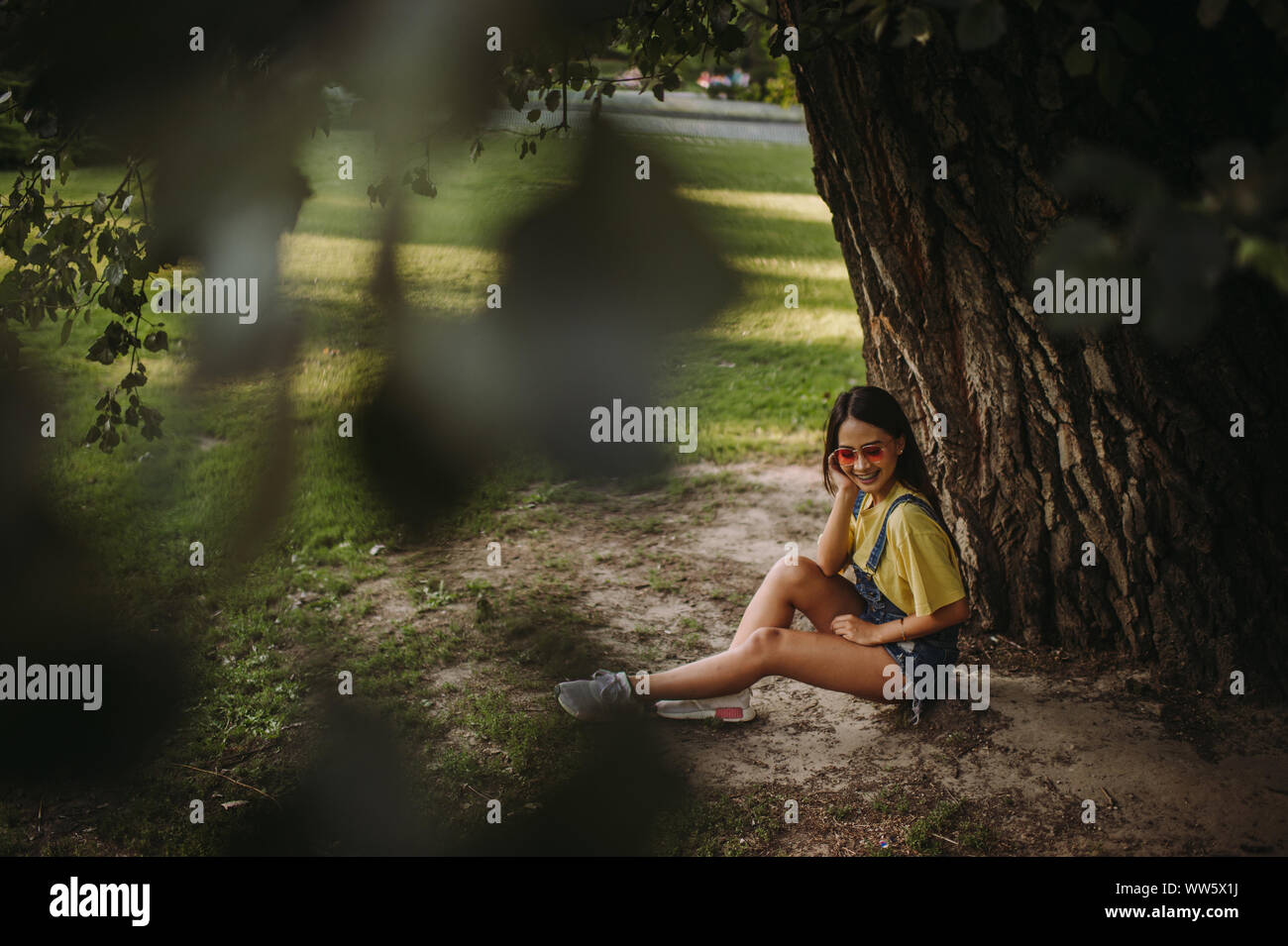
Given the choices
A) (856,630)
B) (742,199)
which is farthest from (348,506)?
(856,630)

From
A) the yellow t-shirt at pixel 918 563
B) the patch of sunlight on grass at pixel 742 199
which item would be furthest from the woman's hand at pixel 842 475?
the patch of sunlight on grass at pixel 742 199

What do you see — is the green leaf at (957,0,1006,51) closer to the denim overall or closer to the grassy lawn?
the grassy lawn

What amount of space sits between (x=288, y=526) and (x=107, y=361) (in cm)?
164

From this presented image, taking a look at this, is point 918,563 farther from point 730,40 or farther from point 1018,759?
point 730,40

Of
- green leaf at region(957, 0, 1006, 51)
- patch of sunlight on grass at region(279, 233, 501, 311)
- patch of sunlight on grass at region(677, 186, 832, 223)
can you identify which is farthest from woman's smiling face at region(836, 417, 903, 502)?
patch of sunlight on grass at region(279, 233, 501, 311)

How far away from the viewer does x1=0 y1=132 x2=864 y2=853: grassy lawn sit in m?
0.95

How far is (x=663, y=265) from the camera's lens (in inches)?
36.4

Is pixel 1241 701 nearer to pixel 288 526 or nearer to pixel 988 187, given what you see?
pixel 988 187

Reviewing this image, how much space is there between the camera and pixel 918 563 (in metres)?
2.48

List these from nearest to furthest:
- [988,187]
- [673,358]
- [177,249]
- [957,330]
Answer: [177,249] < [673,358] < [988,187] < [957,330]

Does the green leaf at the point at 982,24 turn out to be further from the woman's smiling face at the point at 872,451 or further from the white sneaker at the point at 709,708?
the white sneaker at the point at 709,708

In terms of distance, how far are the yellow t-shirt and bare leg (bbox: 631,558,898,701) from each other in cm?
18

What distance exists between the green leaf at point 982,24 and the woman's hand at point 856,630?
5.82 feet
